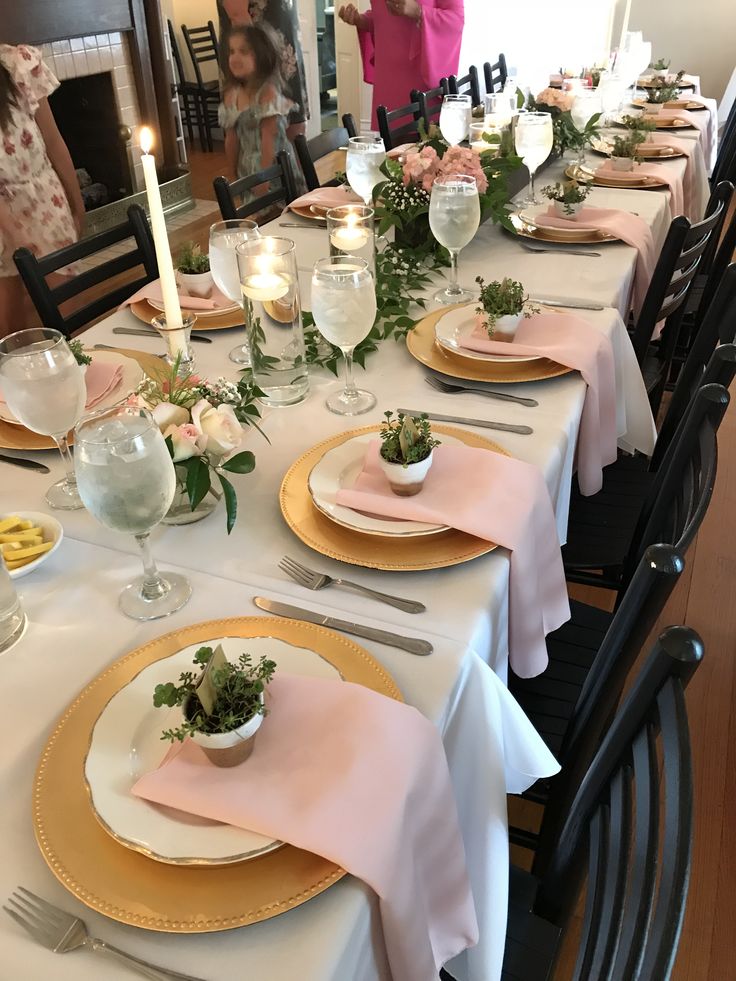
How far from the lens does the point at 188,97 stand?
6398mm

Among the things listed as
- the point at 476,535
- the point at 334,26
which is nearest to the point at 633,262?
the point at 476,535

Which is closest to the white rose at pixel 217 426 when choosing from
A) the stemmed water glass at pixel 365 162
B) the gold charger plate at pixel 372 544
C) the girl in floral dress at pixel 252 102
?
the gold charger plate at pixel 372 544

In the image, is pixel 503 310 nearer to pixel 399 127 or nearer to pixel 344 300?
pixel 344 300

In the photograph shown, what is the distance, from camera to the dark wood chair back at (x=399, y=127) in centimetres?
299

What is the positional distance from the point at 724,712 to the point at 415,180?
1353 millimetres

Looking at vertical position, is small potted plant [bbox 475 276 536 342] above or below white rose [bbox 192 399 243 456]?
below

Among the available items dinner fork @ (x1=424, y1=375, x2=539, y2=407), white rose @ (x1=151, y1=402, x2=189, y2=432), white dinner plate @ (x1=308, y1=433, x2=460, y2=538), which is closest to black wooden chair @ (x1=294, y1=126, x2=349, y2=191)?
dinner fork @ (x1=424, y1=375, x2=539, y2=407)

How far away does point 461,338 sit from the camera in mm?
1380

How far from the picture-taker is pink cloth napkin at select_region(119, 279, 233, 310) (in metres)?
1.52

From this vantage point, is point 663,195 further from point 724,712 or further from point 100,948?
point 100,948

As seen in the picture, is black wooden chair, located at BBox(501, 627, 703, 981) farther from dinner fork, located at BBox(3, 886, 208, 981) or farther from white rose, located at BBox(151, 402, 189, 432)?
white rose, located at BBox(151, 402, 189, 432)

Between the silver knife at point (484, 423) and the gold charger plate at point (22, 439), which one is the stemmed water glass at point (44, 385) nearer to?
the gold charger plate at point (22, 439)

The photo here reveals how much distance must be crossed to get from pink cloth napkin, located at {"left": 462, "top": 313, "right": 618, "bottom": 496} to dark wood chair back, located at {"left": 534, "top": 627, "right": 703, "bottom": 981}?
2.25ft

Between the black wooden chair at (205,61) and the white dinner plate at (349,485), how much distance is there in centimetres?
591
